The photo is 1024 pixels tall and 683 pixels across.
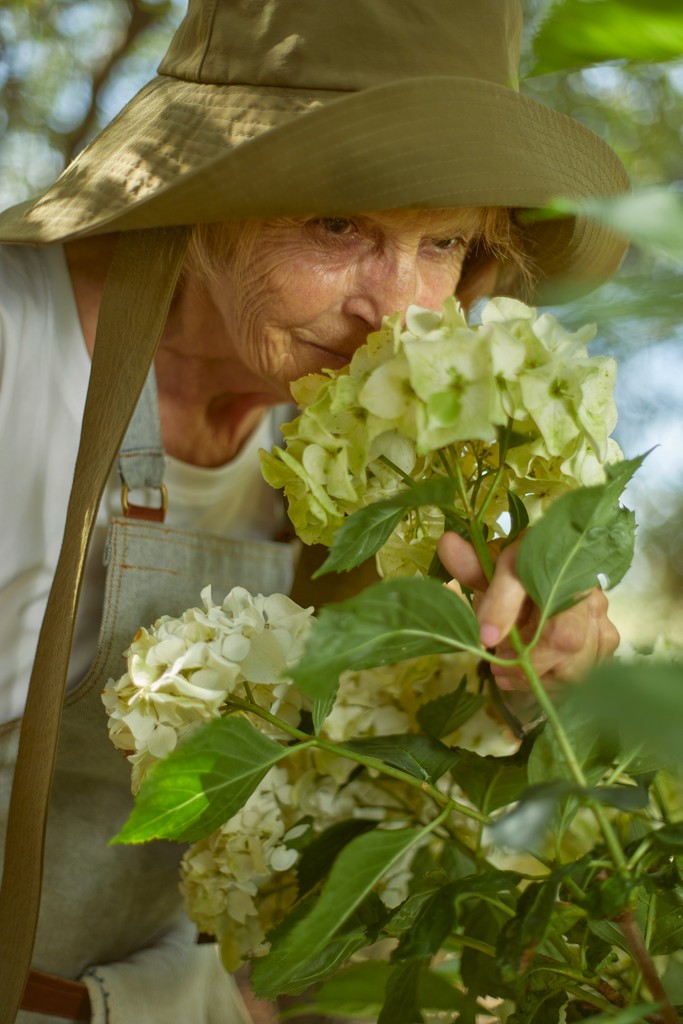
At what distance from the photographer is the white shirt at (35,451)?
115 centimetres

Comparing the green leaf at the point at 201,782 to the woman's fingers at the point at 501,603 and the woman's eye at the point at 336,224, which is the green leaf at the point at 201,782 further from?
the woman's eye at the point at 336,224

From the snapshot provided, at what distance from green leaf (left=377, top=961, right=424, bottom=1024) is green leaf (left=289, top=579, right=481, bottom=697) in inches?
8.5

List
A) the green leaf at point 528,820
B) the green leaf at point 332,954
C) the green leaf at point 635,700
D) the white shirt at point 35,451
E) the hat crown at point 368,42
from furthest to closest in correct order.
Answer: the white shirt at point 35,451 < the hat crown at point 368,42 < the green leaf at point 332,954 < the green leaf at point 528,820 < the green leaf at point 635,700

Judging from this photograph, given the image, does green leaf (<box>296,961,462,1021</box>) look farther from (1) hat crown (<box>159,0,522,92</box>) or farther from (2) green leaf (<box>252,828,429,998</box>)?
(1) hat crown (<box>159,0,522,92</box>)

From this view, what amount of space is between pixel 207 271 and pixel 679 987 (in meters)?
0.81

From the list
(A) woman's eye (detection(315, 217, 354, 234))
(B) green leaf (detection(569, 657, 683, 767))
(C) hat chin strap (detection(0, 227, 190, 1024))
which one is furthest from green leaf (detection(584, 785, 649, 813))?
(A) woman's eye (detection(315, 217, 354, 234))

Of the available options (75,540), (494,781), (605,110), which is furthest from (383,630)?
(605,110)

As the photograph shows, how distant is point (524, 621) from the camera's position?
25.5 inches

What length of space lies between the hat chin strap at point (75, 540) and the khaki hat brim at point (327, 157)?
59 mm

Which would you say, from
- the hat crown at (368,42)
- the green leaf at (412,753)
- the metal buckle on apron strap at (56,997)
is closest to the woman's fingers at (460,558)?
the green leaf at (412,753)

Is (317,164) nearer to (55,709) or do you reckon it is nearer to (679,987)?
(55,709)

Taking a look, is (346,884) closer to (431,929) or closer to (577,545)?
(431,929)

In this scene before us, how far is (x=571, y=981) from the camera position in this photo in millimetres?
573

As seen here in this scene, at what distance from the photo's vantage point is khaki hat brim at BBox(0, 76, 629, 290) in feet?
2.56
